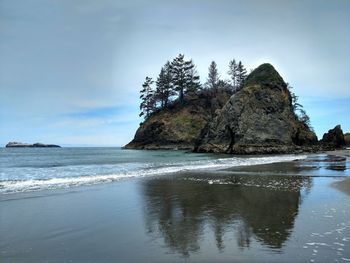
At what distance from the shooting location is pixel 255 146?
55.3 meters

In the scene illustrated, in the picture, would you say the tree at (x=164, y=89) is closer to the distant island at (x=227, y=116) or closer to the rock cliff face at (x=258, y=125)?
the distant island at (x=227, y=116)

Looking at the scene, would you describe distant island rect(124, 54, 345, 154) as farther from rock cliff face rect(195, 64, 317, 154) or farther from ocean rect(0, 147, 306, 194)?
ocean rect(0, 147, 306, 194)

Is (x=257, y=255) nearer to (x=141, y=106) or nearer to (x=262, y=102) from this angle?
(x=262, y=102)

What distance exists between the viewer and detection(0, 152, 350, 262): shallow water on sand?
19.2 feet

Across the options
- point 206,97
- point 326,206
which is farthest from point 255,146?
point 326,206

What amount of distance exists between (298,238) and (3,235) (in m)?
6.02

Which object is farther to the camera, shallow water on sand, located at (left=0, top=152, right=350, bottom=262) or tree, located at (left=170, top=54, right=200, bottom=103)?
tree, located at (left=170, top=54, right=200, bottom=103)

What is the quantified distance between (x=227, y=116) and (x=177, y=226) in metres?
54.4

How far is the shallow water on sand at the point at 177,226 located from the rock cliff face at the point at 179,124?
6735 cm

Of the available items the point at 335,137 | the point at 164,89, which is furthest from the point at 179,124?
the point at 335,137

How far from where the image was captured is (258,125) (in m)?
58.2

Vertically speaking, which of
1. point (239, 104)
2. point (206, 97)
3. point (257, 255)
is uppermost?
point (206, 97)

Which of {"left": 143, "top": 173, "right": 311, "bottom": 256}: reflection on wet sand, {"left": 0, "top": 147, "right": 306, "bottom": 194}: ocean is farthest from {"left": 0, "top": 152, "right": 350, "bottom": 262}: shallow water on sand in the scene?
{"left": 0, "top": 147, "right": 306, "bottom": 194}: ocean

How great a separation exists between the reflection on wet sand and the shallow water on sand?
0.07 feet
